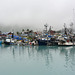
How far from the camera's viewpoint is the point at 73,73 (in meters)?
18.7

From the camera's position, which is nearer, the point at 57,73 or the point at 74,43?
the point at 57,73

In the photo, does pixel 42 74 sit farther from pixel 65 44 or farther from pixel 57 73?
pixel 65 44

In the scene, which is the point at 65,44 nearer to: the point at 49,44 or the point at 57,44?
the point at 57,44

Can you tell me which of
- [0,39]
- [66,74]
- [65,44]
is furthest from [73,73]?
[0,39]

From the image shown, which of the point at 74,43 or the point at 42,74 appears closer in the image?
the point at 42,74

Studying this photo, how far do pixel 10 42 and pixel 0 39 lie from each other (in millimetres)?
15868

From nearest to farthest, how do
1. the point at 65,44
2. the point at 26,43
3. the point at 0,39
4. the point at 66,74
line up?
1. the point at 66,74
2. the point at 65,44
3. the point at 26,43
4. the point at 0,39

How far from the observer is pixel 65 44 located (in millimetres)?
67625

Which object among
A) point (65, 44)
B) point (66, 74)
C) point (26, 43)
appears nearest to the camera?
point (66, 74)

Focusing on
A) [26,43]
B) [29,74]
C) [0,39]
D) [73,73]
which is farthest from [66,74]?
[0,39]

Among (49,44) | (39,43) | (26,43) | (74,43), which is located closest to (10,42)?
(26,43)

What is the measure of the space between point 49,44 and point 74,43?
14.7 m

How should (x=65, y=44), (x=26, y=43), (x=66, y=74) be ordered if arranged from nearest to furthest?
(x=66, y=74), (x=65, y=44), (x=26, y=43)

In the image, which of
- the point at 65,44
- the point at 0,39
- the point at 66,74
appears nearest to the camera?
the point at 66,74
